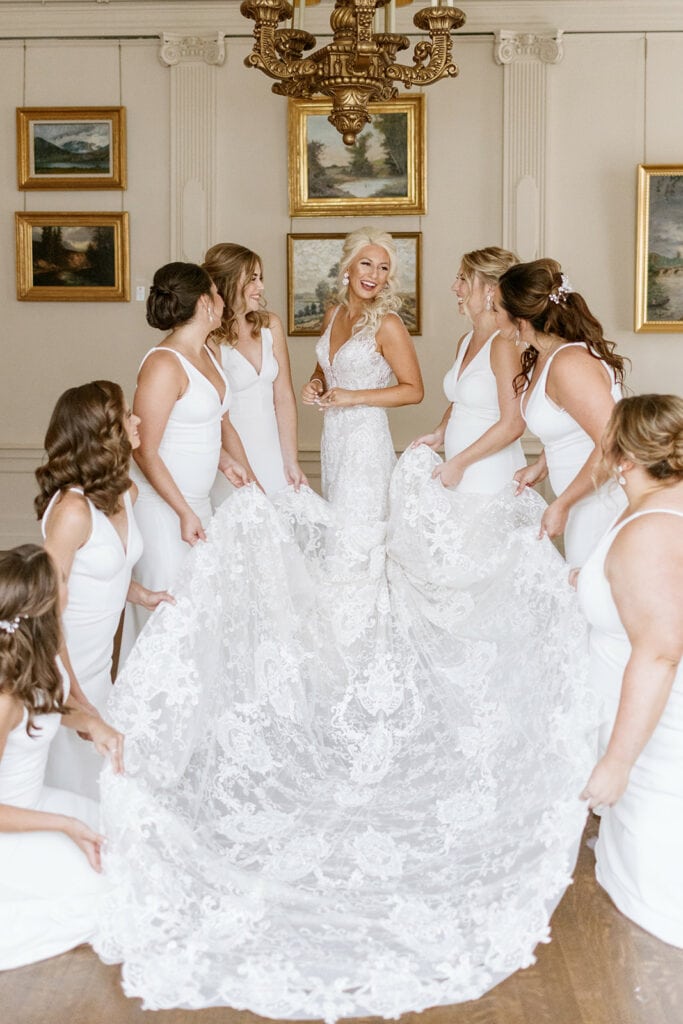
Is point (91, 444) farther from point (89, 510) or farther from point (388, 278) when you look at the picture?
point (388, 278)

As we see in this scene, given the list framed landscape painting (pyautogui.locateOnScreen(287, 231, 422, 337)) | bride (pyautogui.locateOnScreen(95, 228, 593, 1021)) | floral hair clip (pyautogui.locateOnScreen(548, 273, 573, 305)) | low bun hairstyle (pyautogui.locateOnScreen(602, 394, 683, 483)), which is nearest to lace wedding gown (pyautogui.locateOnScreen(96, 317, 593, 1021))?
bride (pyautogui.locateOnScreen(95, 228, 593, 1021))

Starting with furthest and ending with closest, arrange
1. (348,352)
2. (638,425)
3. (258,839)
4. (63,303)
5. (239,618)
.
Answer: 1. (63,303)
2. (348,352)
3. (239,618)
4. (258,839)
5. (638,425)

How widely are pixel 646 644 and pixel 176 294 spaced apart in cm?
234

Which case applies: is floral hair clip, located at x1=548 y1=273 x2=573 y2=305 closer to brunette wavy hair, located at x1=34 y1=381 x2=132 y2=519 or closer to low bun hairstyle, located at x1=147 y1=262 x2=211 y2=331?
low bun hairstyle, located at x1=147 y1=262 x2=211 y2=331

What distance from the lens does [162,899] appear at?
3.03 m

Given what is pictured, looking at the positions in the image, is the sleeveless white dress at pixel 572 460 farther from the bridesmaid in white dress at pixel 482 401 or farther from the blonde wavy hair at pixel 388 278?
the blonde wavy hair at pixel 388 278

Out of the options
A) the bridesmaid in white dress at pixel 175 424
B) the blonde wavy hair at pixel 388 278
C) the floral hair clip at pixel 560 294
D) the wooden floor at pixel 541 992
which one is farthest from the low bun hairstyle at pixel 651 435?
the blonde wavy hair at pixel 388 278

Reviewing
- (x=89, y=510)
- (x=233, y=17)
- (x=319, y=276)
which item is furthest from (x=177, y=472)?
(x=233, y=17)

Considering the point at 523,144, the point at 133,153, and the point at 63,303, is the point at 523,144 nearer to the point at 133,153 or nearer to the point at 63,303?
the point at 133,153

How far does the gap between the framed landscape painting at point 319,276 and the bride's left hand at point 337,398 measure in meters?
3.21

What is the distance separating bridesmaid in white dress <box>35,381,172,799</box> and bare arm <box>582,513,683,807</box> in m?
1.55

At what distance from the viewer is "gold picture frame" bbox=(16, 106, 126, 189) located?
8.65m

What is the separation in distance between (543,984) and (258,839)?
3.17 feet

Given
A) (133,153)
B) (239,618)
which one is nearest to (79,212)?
(133,153)
